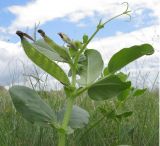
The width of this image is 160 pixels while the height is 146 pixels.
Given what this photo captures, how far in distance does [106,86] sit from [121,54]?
8 centimetres

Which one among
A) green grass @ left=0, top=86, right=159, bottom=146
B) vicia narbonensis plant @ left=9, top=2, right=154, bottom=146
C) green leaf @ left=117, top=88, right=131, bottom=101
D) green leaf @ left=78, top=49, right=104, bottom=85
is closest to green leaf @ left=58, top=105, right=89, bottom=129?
vicia narbonensis plant @ left=9, top=2, right=154, bottom=146

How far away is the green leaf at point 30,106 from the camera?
0.85 m

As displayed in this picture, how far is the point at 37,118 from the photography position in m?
0.87

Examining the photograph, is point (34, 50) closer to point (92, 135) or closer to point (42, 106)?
point (42, 106)

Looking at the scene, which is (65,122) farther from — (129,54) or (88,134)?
(88,134)

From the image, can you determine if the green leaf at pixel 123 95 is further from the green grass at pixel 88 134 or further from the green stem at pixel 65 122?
the green stem at pixel 65 122

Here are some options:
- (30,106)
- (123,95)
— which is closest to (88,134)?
(123,95)

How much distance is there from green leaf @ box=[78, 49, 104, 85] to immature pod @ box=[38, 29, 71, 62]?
0.06 metres

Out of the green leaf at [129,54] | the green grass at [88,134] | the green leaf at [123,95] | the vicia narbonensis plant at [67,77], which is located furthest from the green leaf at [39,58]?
the green grass at [88,134]

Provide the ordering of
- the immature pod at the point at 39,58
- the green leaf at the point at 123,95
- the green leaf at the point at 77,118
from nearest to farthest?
1. the immature pod at the point at 39,58
2. the green leaf at the point at 77,118
3. the green leaf at the point at 123,95

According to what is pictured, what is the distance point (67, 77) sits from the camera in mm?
842

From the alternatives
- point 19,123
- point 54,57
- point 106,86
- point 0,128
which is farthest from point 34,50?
point 19,123

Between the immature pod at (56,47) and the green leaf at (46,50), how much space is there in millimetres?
14

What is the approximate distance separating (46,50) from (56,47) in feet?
0.12
